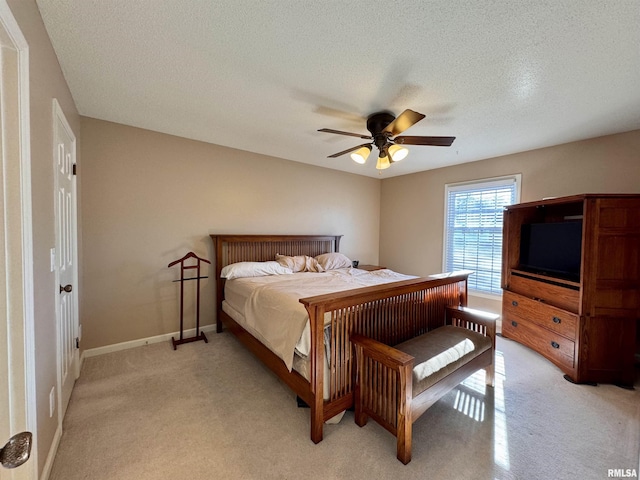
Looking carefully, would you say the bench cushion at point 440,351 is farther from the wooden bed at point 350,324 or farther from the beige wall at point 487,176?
the beige wall at point 487,176

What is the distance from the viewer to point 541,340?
9.34 ft

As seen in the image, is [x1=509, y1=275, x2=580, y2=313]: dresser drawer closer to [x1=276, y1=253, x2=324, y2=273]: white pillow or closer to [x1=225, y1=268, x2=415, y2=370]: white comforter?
[x1=225, y1=268, x2=415, y2=370]: white comforter

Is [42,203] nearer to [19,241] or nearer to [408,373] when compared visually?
[19,241]

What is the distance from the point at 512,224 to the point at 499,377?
1.89 metres

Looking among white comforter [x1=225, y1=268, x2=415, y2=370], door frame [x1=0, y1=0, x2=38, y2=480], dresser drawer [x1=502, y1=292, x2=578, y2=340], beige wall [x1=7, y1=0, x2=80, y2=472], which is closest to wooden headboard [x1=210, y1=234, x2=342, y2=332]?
white comforter [x1=225, y1=268, x2=415, y2=370]

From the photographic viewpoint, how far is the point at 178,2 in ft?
4.52

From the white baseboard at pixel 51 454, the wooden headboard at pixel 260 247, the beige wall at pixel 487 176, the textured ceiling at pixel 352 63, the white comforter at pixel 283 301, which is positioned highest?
the textured ceiling at pixel 352 63

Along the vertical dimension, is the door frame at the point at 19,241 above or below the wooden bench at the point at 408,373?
above

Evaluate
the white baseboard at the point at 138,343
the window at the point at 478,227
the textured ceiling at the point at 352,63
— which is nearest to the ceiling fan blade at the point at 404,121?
the textured ceiling at the point at 352,63

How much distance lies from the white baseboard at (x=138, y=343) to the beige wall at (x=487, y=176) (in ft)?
12.1

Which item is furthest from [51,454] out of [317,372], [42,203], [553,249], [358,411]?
[553,249]

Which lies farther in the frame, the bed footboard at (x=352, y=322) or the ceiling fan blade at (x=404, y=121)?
the ceiling fan blade at (x=404, y=121)

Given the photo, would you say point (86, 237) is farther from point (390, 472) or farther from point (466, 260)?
point (466, 260)

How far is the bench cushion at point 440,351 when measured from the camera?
5.59ft
